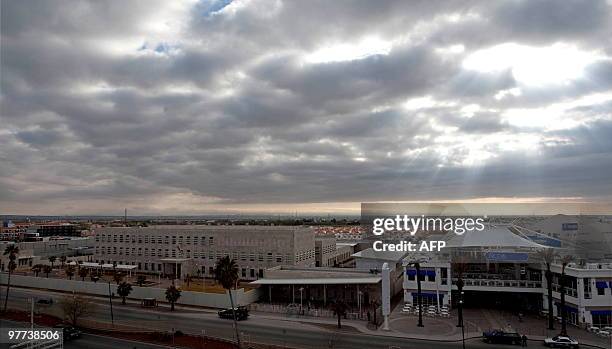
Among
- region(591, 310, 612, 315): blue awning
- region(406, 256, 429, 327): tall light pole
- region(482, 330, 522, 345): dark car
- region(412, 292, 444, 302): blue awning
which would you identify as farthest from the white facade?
region(406, 256, 429, 327): tall light pole

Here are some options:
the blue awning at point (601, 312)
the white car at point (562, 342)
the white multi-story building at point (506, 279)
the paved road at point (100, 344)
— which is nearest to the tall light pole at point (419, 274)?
the white multi-story building at point (506, 279)

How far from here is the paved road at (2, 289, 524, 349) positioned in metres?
42.3

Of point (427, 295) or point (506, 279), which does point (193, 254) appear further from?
point (506, 279)

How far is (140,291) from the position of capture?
66.7 meters

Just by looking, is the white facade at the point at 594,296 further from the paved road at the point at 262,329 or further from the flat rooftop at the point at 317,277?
the flat rooftop at the point at 317,277

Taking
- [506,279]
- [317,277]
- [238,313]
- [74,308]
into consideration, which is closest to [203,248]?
[317,277]

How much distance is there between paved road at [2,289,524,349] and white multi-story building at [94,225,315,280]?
2387cm

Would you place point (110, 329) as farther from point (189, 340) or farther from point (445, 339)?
point (445, 339)

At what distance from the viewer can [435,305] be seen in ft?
186

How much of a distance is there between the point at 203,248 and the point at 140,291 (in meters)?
20.9

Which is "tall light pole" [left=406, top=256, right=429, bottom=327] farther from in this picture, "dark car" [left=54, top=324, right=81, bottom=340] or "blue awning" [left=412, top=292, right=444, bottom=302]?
"dark car" [left=54, top=324, right=81, bottom=340]

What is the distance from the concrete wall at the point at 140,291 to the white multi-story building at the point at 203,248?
16.0 m

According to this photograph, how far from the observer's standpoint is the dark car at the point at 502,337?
42281 mm

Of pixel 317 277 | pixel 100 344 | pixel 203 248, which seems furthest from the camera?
pixel 203 248
